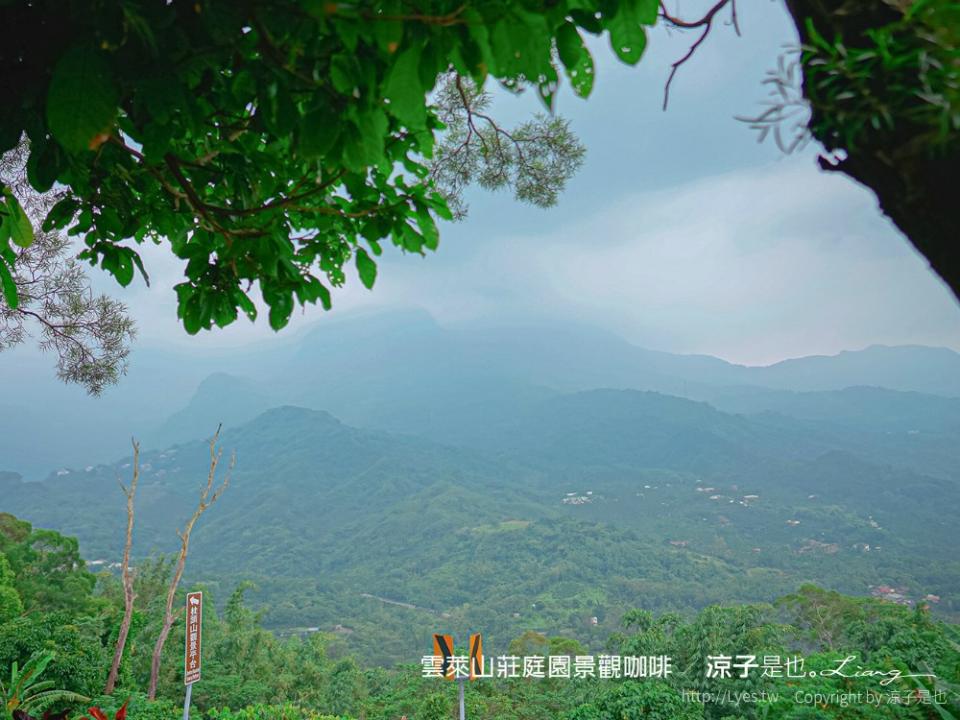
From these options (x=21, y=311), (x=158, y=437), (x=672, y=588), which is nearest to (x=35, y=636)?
(x=21, y=311)

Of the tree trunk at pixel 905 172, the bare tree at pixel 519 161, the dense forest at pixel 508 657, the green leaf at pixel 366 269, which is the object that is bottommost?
the dense forest at pixel 508 657

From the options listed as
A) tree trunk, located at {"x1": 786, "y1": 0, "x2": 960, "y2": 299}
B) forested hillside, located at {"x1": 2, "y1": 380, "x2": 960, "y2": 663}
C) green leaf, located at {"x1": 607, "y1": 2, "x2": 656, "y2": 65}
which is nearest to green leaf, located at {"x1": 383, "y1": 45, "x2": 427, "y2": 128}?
green leaf, located at {"x1": 607, "y1": 2, "x2": 656, "y2": 65}

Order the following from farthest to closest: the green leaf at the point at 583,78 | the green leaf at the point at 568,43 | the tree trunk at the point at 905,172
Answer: the green leaf at the point at 583,78, the green leaf at the point at 568,43, the tree trunk at the point at 905,172

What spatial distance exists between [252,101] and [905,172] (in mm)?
994

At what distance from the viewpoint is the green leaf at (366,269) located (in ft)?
3.93

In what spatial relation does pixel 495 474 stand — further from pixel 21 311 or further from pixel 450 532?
pixel 21 311

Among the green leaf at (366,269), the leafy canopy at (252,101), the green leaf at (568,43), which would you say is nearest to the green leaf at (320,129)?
the leafy canopy at (252,101)

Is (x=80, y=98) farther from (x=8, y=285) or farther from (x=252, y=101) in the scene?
(x=8, y=285)

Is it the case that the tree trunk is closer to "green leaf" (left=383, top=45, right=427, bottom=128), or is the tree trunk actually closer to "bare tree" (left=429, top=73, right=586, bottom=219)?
"green leaf" (left=383, top=45, right=427, bottom=128)

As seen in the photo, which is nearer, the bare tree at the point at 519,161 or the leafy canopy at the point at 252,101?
the leafy canopy at the point at 252,101

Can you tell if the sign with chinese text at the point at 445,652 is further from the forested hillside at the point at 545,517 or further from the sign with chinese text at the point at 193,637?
the forested hillside at the point at 545,517

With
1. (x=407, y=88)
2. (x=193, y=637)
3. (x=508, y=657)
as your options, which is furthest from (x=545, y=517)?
(x=407, y=88)

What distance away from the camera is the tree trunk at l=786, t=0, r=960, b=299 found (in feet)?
1.88

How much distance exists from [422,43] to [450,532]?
5893 cm
